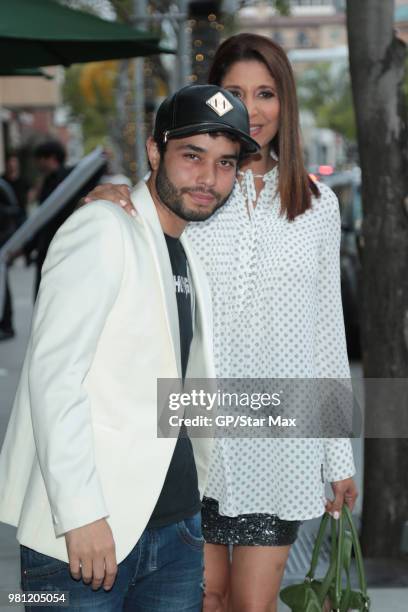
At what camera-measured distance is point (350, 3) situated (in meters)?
5.79

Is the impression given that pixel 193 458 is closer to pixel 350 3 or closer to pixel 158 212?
pixel 158 212

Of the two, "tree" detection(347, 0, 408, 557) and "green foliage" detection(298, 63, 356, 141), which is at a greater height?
"green foliage" detection(298, 63, 356, 141)

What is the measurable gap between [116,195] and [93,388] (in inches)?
22.1

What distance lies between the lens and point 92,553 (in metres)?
2.44

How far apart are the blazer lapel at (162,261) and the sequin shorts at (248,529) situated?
874 mm

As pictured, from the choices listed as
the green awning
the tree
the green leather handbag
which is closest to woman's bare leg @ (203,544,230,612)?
the green leather handbag

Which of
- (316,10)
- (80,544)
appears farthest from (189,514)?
(316,10)

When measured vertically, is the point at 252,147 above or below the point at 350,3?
Result: below

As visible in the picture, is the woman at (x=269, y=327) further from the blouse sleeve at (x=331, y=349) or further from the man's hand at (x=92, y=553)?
the man's hand at (x=92, y=553)

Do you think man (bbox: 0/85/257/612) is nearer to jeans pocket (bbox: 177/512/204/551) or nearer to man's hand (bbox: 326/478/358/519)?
jeans pocket (bbox: 177/512/204/551)

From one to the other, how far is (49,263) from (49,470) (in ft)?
1.44

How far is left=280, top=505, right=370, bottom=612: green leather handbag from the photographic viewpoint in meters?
3.24

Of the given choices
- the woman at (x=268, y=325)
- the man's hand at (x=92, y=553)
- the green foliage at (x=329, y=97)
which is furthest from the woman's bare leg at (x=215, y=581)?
the green foliage at (x=329, y=97)

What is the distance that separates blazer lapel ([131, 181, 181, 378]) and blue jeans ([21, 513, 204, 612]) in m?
0.40
